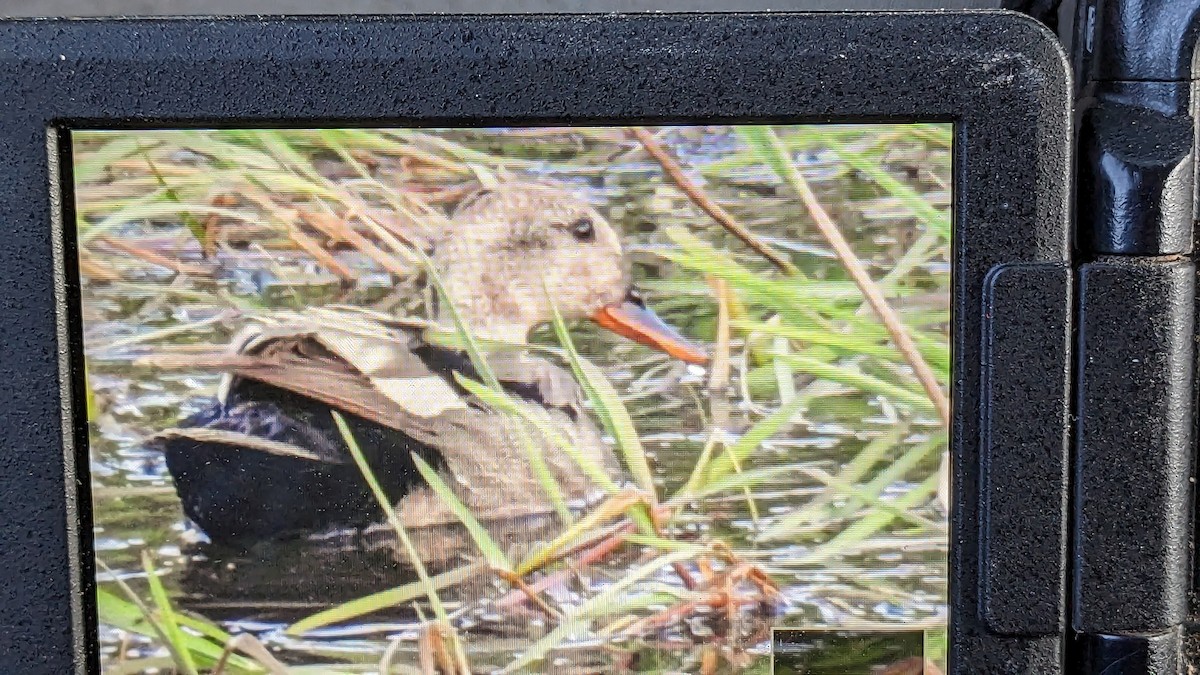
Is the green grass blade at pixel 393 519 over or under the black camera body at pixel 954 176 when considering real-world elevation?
under

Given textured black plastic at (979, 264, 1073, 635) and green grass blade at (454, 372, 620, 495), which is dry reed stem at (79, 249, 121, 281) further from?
textured black plastic at (979, 264, 1073, 635)

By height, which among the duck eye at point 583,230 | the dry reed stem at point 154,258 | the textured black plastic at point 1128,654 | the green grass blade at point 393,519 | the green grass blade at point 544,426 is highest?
the duck eye at point 583,230

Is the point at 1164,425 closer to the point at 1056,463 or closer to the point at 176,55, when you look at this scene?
the point at 1056,463

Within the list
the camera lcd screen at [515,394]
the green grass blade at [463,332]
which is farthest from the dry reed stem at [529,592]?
the green grass blade at [463,332]

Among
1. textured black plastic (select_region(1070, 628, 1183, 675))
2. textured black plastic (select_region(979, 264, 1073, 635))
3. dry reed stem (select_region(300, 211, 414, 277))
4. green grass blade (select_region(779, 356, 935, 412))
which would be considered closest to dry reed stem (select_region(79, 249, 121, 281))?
dry reed stem (select_region(300, 211, 414, 277))

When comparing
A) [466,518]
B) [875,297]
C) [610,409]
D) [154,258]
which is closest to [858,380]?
[875,297]

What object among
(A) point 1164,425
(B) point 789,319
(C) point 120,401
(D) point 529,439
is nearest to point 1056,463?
(A) point 1164,425

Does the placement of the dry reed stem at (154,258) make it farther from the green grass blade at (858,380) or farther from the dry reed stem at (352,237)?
the green grass blade at (858,380)

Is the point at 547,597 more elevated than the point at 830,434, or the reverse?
the point at 830,434
